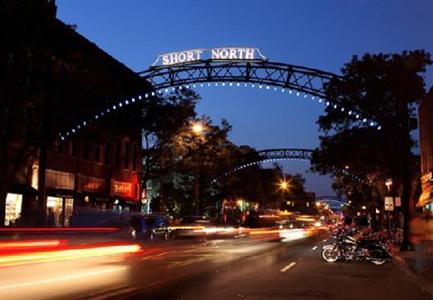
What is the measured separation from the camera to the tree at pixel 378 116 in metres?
34.6

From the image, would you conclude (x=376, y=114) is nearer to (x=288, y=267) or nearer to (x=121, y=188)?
Answer: (x=288, y=267)

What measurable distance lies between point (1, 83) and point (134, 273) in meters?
15.7

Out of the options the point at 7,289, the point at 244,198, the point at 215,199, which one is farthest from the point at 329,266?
the point at 244,198

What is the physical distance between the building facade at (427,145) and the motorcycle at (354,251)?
60.1 ft

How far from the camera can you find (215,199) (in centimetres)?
8500

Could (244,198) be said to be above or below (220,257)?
above

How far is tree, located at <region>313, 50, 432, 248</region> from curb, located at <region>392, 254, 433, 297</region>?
5.33 m

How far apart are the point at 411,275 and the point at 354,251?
6228mm

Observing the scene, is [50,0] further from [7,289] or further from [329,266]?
[7,289]

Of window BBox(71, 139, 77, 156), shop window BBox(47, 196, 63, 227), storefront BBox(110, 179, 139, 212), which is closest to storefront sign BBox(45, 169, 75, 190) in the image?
shop window BBox(47, 196, 63, 227)

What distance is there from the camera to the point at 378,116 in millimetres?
37188

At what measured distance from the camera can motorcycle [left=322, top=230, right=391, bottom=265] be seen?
88.0 feet

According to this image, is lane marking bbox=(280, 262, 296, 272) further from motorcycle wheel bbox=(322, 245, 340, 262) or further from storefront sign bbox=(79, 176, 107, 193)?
storefront sign bbox=(79, 176, 107, 193)

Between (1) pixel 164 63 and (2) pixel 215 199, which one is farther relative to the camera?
(2) pixel 215 199
